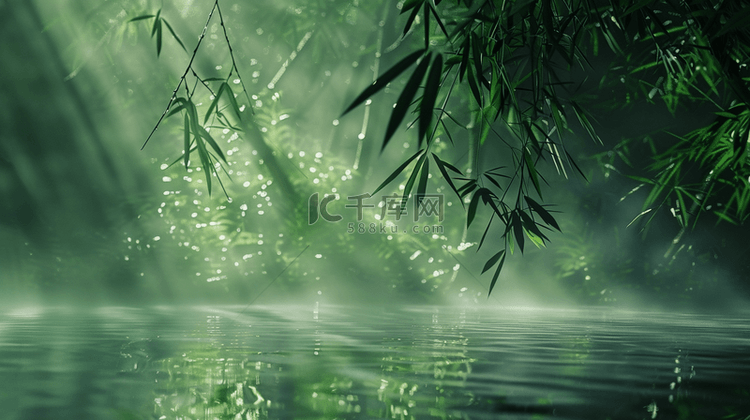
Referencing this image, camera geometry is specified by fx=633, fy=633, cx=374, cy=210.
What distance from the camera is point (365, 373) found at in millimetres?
2014

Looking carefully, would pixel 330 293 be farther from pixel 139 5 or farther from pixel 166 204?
pixel 139 5

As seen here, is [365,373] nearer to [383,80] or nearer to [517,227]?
[517,227]

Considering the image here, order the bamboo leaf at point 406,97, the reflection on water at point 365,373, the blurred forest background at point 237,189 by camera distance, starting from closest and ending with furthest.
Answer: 1. the bamboo leaf at point 406,97
2. the reflection on water at point 365,373
3. the blurred forest background at point 237,189

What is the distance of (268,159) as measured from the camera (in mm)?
7367

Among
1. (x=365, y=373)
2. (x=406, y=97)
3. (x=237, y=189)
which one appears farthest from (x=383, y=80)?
(x=237, y=189)

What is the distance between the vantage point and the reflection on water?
4.97 ft

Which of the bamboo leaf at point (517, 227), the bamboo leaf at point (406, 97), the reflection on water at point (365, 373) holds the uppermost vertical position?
the bamboo leaf at point (406, 97)

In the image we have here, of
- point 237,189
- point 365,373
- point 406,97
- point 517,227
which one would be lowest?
point 365,373

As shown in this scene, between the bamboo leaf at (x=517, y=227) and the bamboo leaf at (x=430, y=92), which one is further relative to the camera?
the bamboo leaf at (x=517, y=227)

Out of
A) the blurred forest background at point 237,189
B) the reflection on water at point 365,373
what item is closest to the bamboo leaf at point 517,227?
the reflection on water at point 365,373

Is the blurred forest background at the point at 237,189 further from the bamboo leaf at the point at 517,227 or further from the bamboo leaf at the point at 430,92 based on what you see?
the bamboo leaf at the point at 430,92

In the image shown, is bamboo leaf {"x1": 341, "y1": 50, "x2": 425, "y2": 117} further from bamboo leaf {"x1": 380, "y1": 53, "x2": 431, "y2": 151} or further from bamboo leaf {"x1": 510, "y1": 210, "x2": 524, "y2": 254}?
bamboo leaf {"x1": 510, "y1": 210, "x2": 524, "y2": 254}

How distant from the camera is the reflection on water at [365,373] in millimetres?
1516

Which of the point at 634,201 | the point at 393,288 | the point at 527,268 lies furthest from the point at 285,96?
the point at 634,201
